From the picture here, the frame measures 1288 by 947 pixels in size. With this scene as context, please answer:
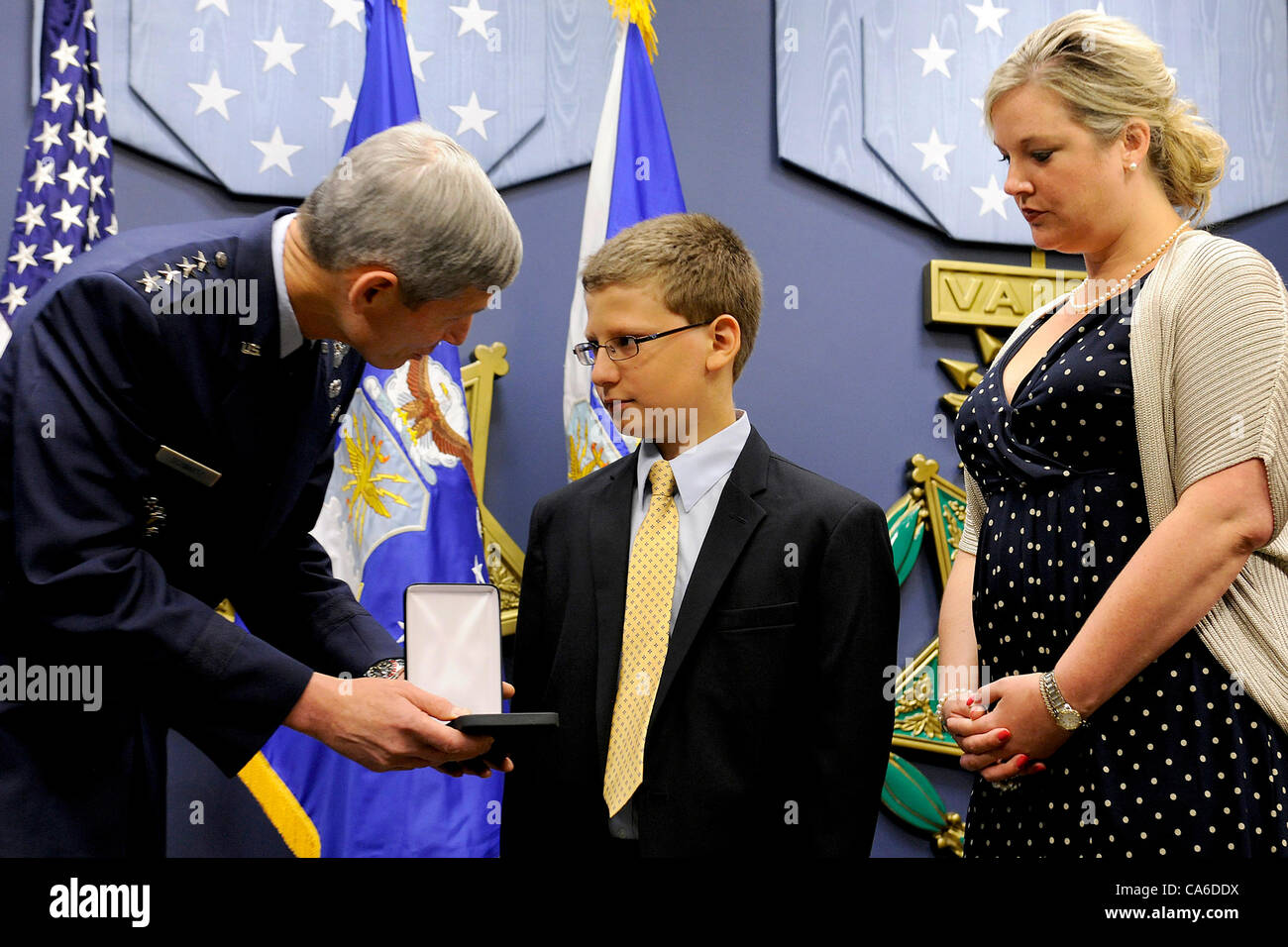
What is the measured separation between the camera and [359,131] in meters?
3.04

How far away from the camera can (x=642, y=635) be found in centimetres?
198

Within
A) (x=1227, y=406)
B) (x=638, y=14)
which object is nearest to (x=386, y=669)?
(x=1227, y=406)

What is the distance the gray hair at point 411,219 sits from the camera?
1691 millimetres

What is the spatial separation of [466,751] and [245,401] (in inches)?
23.1

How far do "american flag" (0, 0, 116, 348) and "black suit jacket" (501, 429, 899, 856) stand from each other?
156 centimetres

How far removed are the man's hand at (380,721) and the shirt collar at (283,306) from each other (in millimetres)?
495

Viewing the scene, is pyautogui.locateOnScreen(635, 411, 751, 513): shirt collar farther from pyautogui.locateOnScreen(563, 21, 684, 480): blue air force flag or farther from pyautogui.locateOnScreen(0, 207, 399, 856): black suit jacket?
pyautogui.locateOnScreen(563, 21, 684, 480): blue air force flag

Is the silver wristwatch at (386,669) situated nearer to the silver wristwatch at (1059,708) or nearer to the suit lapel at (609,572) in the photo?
the suit lapel at (609,572)

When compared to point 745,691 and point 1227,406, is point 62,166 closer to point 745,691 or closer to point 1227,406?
point 745,691

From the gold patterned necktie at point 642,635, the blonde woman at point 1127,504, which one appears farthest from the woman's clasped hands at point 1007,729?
the gold patterned necktie at point 642,635

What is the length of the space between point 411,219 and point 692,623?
759mm

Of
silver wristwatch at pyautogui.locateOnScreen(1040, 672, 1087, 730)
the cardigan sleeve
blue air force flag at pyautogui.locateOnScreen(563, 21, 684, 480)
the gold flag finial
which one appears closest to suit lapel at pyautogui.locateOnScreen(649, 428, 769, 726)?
silver wristwatch at pyautogui.locateOnScreen(1040, 672, 1087, 730)

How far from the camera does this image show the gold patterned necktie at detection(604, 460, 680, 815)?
1893 mm
